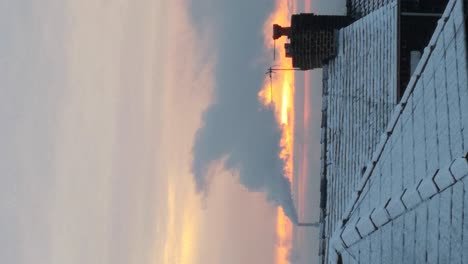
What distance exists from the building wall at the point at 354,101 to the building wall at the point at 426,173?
12661 millimetres

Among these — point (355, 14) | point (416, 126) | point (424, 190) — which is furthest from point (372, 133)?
point (424, 190)

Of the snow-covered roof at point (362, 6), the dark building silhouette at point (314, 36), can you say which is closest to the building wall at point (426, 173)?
the snow-covered roof at point (362, 6)

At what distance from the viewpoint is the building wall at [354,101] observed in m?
28.7

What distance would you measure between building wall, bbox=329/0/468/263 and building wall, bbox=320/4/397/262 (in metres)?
12.7

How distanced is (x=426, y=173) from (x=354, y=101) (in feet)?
66.4

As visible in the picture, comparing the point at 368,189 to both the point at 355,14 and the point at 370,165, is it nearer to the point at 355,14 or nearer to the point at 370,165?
the point at 370,165

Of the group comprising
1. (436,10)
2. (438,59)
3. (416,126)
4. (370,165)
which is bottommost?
(370,165)

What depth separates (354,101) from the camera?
103ft

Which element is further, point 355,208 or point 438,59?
point 355,208

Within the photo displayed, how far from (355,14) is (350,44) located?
2.66 metres

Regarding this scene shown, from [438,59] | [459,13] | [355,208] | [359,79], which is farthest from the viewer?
[359,79]

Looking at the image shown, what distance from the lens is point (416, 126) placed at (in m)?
13.0

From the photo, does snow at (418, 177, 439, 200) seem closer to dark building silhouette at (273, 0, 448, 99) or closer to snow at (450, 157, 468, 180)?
snow at (450, 157, 468, 180)

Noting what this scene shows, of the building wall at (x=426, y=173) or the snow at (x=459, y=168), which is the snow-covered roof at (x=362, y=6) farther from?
the snow at (x=459, y=168)
